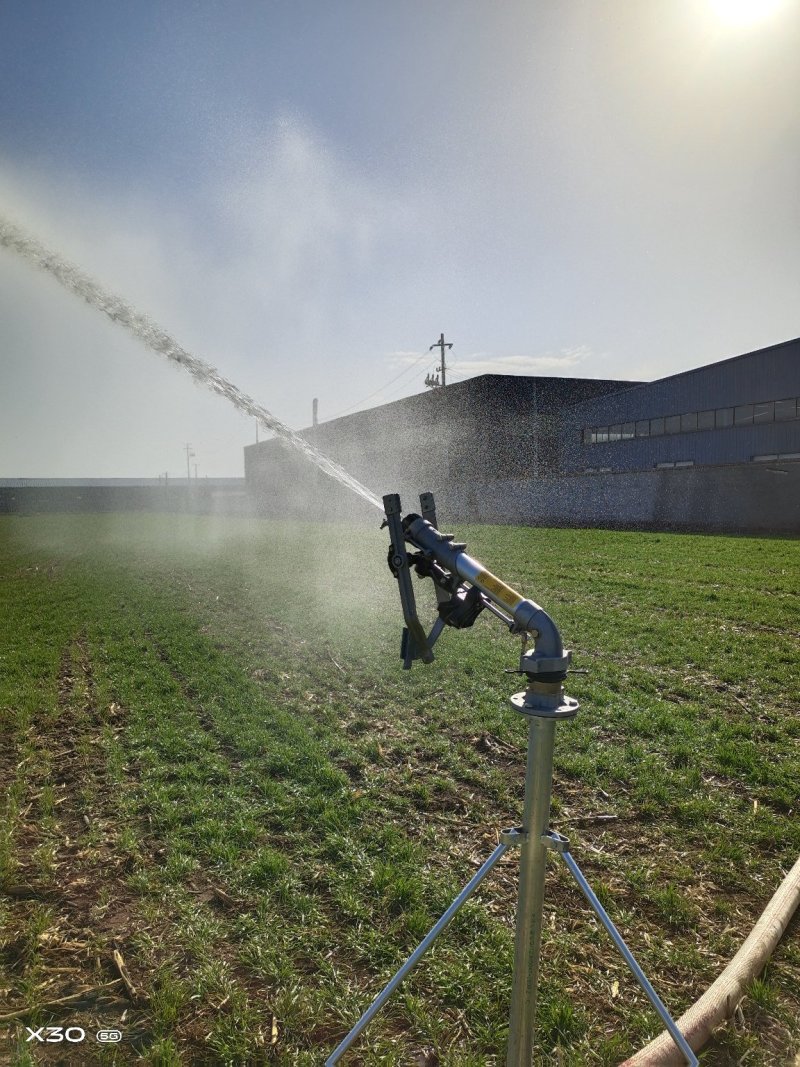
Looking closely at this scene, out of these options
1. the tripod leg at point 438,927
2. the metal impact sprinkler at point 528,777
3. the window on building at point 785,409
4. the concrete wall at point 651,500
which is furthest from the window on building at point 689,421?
the tripod leg at point 438,927

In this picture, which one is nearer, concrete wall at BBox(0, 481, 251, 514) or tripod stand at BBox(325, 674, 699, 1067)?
tripod stand at BBox(325, 674, 699, 1067)

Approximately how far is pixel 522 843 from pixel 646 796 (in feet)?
9.92

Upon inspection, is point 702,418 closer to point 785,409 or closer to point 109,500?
point 785,409

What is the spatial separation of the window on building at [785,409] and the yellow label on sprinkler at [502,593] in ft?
90.0

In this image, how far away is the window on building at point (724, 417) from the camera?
2714 centimetres

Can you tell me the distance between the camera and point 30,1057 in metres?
2.33

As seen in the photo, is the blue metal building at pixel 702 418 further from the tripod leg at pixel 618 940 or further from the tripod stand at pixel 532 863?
the tripod stand at pixel 532 863

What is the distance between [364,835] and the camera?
3.87m

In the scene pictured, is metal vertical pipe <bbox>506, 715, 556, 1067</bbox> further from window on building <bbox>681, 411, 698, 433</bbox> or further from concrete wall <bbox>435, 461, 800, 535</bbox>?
window on building <bbox>681, 411, 698, 433</bbox>

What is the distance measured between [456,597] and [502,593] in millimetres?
333

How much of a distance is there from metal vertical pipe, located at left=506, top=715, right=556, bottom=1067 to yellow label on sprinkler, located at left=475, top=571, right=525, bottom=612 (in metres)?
0.30

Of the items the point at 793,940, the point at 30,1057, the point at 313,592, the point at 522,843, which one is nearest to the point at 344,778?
the point at 30,1057

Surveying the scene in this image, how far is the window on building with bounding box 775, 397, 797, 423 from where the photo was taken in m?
24.7

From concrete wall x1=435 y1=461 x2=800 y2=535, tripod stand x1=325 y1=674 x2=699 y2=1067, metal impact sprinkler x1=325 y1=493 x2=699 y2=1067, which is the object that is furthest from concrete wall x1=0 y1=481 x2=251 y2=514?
tripod stand x1=325 y1=674 x2=699 y2=1067
